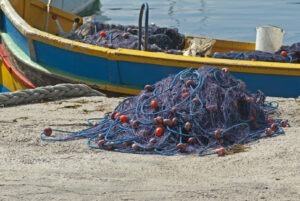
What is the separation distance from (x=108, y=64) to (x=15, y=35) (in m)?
2.04

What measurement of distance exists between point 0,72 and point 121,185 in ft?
20.8

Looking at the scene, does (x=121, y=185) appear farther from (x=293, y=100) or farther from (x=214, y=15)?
(x=214, y=15)

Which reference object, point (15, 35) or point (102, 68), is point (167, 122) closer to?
point (102, 68)

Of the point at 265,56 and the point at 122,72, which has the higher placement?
the point at 265,56

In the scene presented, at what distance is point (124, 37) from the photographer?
9.23 metres

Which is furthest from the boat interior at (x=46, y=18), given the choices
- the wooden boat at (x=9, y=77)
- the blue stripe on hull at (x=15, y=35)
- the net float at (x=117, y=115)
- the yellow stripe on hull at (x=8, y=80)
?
the net float at (x=117, y=115)

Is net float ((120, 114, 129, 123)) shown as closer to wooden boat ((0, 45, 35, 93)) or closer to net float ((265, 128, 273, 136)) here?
net float ((265, 128, 273, 136))

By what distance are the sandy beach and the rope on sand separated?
1353mm

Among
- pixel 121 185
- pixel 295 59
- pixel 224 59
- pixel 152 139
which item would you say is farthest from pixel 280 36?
pixel 121 185

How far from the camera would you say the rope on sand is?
7730mm

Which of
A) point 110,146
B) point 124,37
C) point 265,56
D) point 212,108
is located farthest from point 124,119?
point 124,37

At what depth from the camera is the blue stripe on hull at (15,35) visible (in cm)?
965

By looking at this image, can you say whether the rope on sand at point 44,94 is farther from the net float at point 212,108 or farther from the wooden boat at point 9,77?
the net float at point 212,108

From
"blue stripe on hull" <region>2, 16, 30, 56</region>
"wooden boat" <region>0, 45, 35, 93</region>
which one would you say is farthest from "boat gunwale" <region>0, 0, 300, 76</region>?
"wooden boat" <region>0, 45, 35, 93</region>
